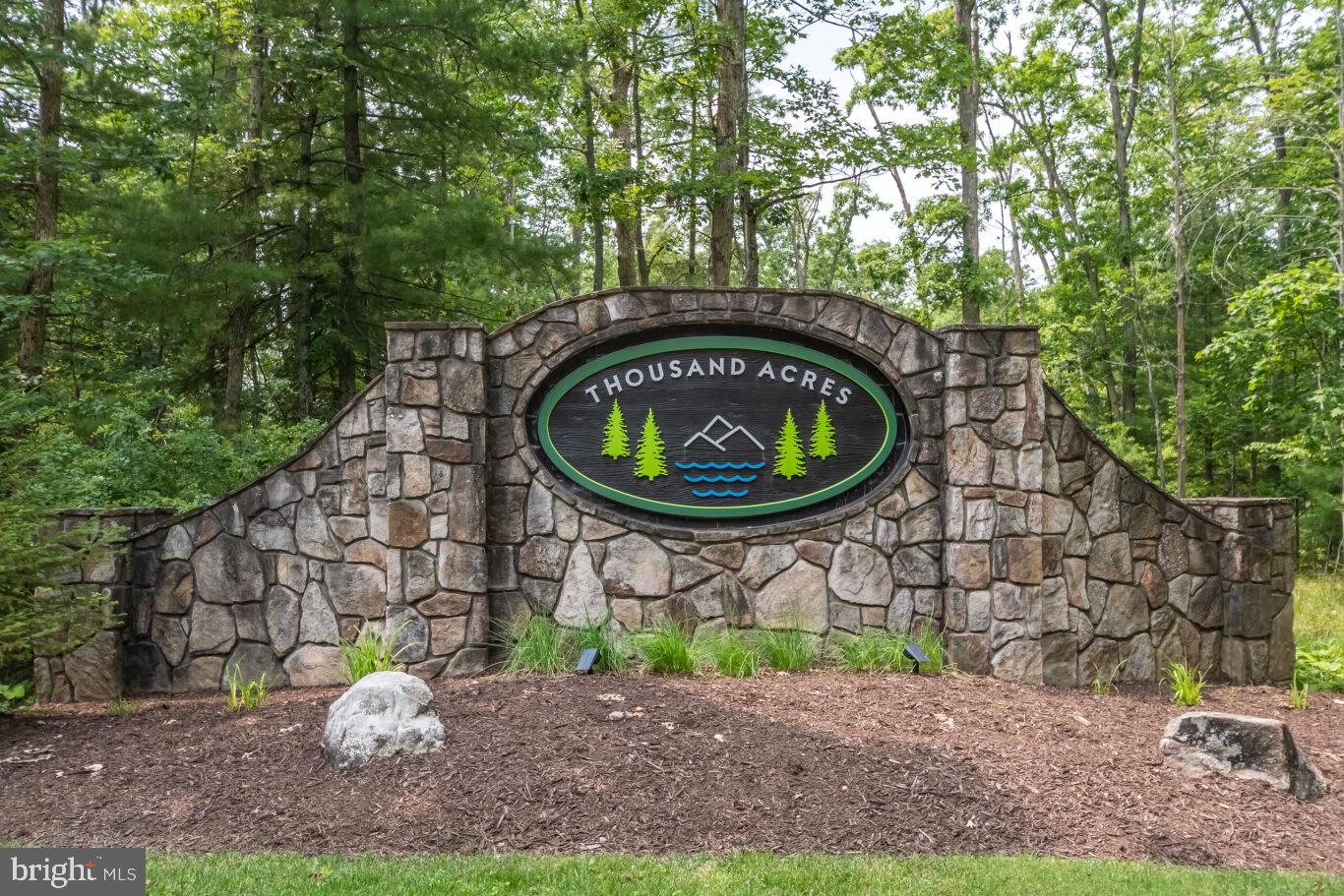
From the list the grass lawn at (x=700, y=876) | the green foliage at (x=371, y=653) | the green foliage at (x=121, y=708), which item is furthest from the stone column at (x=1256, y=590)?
the green foliage at (x=121, y=708)

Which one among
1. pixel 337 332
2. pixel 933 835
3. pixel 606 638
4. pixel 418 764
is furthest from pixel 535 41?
pixel 933 835

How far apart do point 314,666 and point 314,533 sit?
820 millimetres

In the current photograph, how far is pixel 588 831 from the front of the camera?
11.3 ft

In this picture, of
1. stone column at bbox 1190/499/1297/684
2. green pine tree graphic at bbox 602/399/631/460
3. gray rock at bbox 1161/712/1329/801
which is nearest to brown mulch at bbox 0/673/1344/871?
gray rock at bbox 1161/712/1329/801

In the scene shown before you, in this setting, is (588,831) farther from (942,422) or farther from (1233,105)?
(1233,105)

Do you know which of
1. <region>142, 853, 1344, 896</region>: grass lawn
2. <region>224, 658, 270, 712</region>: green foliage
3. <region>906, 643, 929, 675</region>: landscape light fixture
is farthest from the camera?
<region>906, 643, 929, 675</region>: landscape light fixture

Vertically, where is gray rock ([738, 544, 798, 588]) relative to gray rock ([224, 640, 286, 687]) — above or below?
above

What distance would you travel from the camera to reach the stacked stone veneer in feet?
18.2

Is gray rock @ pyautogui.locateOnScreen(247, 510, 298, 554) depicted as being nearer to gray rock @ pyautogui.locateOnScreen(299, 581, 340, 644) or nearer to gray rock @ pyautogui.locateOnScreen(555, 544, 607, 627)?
gray rock @ pyautogui.locateOnScreen(299, 581, 340, 644)

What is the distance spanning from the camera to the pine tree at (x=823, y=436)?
575 centimetres

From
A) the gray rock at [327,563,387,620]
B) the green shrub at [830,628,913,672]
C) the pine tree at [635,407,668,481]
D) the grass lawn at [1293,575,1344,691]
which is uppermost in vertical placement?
the pine tree at [635,407,668,481]

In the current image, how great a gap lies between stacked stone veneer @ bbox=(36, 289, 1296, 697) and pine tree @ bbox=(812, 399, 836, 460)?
1.26 ft

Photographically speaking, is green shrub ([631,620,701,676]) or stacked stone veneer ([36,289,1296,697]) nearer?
green shrub ([631,620,701,676])

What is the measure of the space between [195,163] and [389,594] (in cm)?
776
